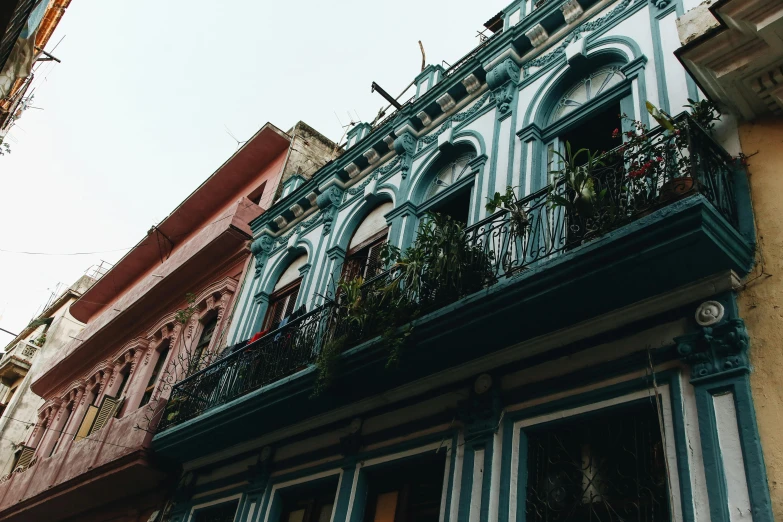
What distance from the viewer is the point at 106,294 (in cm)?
2178

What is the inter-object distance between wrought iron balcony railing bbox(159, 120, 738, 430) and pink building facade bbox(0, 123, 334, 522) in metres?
3.46

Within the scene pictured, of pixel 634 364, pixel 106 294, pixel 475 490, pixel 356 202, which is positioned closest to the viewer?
pixel 634 364

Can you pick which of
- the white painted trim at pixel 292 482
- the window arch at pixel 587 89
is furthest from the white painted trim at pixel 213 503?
the window arch at pixel 587 89

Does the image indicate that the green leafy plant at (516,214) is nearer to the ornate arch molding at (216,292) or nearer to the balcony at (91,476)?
the balcony at (91,476)

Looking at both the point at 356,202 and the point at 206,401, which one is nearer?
the point at 206,401

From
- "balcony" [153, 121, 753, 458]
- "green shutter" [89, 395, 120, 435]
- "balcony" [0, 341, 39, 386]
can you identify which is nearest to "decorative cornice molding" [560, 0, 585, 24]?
"balcony" [153, 121, 753, 458]

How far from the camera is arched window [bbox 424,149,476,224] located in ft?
31.1

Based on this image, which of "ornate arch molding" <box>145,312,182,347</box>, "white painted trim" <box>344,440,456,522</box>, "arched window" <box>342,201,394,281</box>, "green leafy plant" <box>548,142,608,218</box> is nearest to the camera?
"green leafy plant" <box>548,142,608,218</box>

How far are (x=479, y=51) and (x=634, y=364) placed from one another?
6293mm

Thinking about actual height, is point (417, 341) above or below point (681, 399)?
above

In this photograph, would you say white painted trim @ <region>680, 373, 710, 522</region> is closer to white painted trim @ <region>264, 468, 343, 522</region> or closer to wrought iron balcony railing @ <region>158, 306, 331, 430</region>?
white painted trim @ <region>264, 468, 343, 522</region>

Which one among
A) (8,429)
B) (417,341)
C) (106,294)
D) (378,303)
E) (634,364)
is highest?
(106,294)

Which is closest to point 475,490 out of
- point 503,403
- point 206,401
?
point 503,403

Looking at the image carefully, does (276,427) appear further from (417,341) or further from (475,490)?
(475,490)
